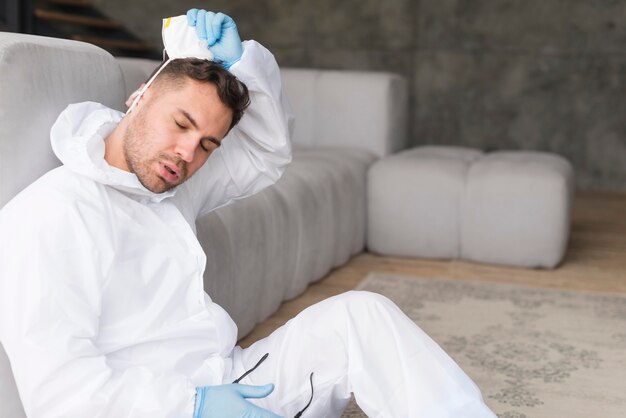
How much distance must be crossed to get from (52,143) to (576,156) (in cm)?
558

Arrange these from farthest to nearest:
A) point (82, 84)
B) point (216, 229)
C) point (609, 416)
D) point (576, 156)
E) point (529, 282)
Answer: point (576, 156) → point (529, 282) → point (216, 229) → point (609, 416) → point (82, 84)

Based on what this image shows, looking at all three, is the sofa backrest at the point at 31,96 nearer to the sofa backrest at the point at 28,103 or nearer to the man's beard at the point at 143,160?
the sofa backrest at the point at 28,103

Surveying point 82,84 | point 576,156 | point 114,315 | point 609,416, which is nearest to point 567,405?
point 609,416

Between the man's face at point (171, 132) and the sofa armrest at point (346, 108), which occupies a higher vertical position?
the man's face at point (171, 132)

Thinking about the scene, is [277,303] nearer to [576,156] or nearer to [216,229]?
[216,229]

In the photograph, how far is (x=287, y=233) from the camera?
3199mm

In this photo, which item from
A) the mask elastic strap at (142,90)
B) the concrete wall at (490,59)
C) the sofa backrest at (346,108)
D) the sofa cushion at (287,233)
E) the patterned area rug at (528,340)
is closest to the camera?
the mask elastic strap at (142,90)

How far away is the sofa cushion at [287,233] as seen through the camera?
260 centimetres

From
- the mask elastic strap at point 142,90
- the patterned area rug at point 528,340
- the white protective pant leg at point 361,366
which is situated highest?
the mask elastic strap at point 142,90

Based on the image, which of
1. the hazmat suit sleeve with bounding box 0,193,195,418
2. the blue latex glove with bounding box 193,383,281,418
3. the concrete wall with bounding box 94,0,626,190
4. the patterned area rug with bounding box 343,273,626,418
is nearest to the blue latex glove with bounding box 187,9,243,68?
the hazmat suit sleeve with bounding box 0,193,195,418

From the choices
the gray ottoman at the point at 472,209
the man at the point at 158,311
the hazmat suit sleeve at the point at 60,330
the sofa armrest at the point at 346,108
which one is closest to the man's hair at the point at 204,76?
the man at the point at 158,311

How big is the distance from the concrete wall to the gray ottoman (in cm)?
243

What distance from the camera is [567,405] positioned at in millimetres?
2338

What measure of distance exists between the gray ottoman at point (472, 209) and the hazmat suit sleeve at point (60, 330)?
109 inches
